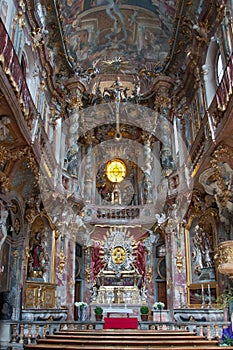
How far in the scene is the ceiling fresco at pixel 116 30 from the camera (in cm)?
1958

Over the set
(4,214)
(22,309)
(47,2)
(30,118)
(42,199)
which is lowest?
(22,309)

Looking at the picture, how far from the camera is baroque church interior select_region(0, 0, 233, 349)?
514 inches

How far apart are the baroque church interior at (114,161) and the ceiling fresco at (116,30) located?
A: 7cm

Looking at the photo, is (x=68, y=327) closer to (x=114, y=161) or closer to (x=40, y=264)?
(x=40, y=264)

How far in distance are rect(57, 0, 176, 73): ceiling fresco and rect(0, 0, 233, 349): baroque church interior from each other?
0.07m

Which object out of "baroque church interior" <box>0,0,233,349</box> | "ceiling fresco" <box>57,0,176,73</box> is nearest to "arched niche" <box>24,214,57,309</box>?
"baroque church interior" <box>0,0,233,349</box>

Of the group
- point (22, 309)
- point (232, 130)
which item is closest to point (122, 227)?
point (22, 309)

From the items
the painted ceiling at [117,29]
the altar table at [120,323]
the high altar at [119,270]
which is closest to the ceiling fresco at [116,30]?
the painted ceiling at [117,29]

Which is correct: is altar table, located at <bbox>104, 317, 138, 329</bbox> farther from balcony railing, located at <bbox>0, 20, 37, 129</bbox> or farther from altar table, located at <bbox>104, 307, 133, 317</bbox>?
balcony railing, located at <bbox>0, 20, 37, 129</bbox>

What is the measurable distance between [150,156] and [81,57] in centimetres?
689

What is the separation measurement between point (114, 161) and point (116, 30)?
7452mm

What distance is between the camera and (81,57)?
895 inches

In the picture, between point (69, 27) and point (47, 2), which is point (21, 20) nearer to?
point (47, 2)

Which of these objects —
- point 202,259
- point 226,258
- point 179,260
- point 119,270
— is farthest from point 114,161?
point 226,258
